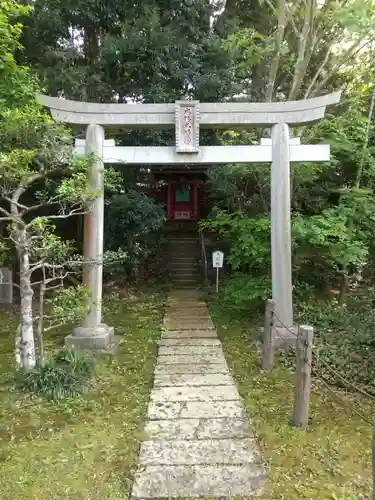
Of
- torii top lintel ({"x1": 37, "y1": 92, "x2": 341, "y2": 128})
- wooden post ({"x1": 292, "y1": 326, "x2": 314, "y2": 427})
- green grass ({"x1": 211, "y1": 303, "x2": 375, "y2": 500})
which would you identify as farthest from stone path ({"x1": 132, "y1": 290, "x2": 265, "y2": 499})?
torii top lintel ({"x1": 37, "y1": 92, "x2": 341, "y2": 128})

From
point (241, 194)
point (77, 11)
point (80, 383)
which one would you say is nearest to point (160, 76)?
point (77, 11)

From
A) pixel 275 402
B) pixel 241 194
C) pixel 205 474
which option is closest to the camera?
pixel 205 474

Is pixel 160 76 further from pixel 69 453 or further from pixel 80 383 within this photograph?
pixel 69 453

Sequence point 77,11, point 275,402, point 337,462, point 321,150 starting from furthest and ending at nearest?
point 77,11 < point 321,150 < point 275,402 < point 337,462

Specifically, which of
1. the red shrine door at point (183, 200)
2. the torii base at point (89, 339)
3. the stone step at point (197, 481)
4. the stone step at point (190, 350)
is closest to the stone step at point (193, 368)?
the stone step at point (190, 350)

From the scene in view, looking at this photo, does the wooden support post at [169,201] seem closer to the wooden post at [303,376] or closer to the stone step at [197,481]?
the wooden post at [303,376]

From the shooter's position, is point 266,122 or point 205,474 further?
point 266,122

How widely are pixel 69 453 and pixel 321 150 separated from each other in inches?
223

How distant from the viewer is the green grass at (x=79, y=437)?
3221 millimetres

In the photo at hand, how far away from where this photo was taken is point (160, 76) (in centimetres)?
905

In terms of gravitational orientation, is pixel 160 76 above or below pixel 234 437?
above

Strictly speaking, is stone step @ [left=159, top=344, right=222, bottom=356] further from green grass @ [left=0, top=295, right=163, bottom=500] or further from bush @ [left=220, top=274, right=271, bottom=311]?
bush @ [left=220, top=274, right=271, bottom=311]

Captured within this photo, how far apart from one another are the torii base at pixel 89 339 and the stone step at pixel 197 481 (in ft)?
10.8

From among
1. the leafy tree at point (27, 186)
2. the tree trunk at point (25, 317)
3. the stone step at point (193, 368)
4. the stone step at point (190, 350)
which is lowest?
the stone step at point (193, 368)
